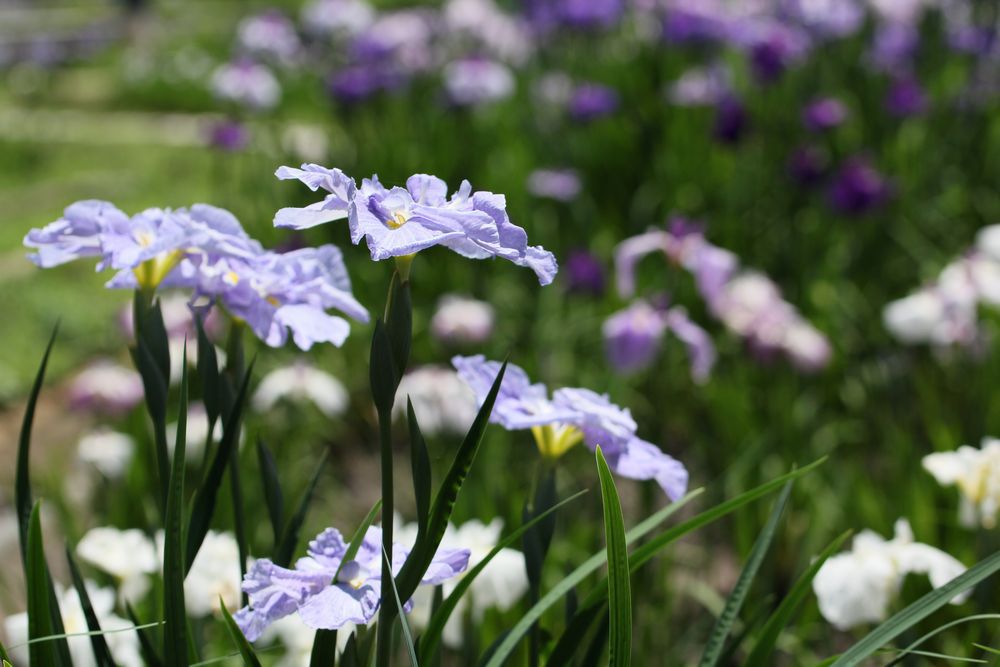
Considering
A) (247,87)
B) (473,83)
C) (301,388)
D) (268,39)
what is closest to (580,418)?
(301,388)

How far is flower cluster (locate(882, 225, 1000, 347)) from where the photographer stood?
2.00m

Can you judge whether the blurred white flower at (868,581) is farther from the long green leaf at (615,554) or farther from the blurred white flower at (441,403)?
the blurred white flower at (441,403)

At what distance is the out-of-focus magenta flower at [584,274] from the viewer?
8.18 ft

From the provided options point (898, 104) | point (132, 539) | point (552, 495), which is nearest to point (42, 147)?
point (898, 104)

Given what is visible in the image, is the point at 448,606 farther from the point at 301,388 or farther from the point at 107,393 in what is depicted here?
the point at 107,393

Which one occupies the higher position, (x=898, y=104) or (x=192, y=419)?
(x=898, y=104)

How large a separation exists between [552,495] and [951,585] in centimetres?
35

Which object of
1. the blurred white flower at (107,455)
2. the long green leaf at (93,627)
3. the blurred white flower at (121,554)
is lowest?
the blurred white flower at (107,455)

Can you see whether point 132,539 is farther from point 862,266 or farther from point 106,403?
point 862,266

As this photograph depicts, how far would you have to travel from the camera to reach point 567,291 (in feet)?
8.80

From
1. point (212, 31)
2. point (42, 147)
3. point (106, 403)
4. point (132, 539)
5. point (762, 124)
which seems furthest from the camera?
point (212, 31)

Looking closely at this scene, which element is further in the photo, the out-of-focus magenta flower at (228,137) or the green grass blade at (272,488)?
the out-of-focus magenta flower at (228,137)

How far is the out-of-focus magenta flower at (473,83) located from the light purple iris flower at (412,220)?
2.90 m

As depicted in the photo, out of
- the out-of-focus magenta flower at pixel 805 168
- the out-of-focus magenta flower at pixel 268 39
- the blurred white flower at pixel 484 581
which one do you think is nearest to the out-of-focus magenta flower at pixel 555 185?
the out-of-focus magenta flower at pixel 805 168
